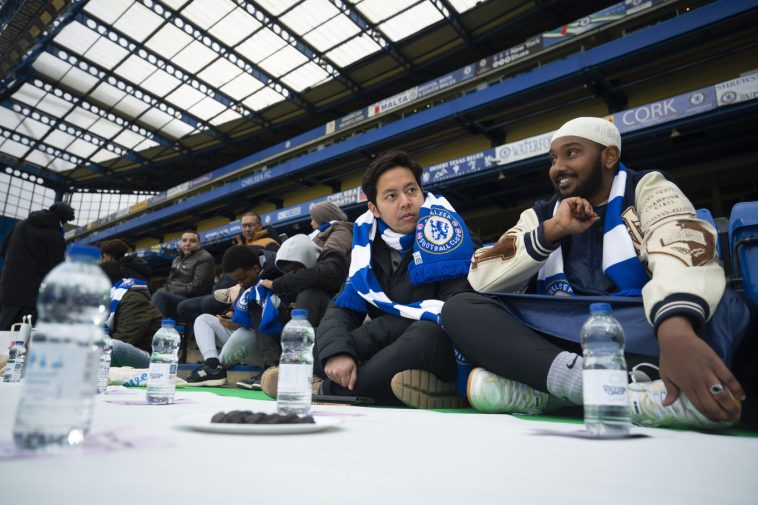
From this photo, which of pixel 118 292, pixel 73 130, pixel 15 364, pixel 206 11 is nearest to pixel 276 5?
pixel 206 11

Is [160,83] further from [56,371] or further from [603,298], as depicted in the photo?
[56,371]

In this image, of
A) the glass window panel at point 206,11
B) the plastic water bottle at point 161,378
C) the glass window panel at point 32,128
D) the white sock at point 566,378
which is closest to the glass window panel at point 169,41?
the glass window panel at point 206,11

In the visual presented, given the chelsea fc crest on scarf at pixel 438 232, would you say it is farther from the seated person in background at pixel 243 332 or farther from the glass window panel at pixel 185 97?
the glass window panel at pixel 185 97

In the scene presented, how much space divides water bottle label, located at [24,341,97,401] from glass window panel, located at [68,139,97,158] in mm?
19176

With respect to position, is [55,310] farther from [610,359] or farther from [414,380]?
[414,380]

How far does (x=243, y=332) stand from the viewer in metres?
3.23

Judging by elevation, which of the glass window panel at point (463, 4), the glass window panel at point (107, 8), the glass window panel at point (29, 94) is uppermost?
the glass window panel at point (107, 8)

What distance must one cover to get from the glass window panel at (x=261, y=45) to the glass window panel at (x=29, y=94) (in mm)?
6860

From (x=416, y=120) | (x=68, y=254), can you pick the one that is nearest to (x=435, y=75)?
(x=416, y=120)

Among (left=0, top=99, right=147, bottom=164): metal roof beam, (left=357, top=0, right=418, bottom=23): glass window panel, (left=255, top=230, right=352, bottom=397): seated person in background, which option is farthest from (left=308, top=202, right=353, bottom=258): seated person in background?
(left=0, top=99, right=147, bottom=164): metal roof beam

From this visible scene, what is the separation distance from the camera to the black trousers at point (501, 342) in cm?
122

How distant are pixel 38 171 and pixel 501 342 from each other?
76.0ft

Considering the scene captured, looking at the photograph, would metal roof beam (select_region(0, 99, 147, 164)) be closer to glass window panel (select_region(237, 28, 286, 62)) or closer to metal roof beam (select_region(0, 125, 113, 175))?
metal roof beam (select_region(0, 125, 113, 175))

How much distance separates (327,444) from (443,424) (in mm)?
423
